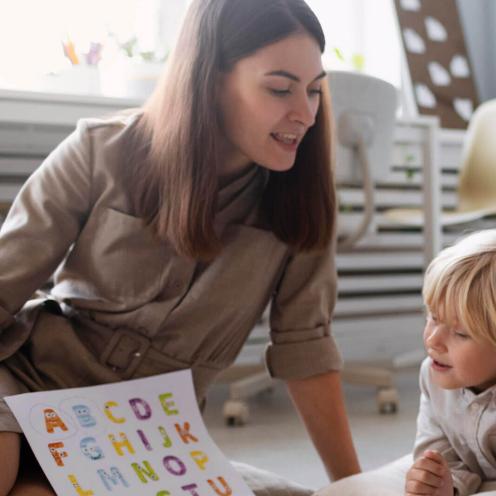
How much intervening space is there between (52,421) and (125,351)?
0.52 feet

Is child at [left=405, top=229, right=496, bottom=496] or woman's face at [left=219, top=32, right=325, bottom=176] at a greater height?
woman's face at [left=219, top=32, right=325, bottom=176]

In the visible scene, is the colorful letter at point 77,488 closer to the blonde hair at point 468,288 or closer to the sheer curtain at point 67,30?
the blonde hair at point 468,288

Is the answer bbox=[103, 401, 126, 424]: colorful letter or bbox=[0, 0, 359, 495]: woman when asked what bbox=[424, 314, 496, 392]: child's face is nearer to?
bbox=[0, 0, 359, 495]: woman

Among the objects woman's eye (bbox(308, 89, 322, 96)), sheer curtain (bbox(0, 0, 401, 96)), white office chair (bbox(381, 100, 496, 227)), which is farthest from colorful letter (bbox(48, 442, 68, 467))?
white office chair (bbox(381, 100, 496, 227))

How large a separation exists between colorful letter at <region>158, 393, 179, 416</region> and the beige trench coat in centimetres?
5

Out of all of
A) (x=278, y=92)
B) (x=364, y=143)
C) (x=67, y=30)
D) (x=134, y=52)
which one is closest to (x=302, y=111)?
(x=278, y=92)

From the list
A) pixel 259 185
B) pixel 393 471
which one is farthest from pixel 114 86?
pixel 393 471

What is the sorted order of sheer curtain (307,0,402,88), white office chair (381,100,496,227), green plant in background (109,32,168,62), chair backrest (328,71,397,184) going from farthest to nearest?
1. sheer curtain (307,0,402,88)
2. white office chair (381,100,496,227)
3. green plant in background (109,32,168,62)
4. chair backrest (328,71,397,184)

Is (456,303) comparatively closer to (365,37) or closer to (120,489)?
(120,489)

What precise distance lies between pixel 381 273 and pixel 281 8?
7.46 feet

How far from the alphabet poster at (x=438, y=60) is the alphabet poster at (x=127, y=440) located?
2581 mm

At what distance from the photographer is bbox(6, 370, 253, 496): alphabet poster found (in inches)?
40.7

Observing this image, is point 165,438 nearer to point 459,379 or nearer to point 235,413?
point 459,379

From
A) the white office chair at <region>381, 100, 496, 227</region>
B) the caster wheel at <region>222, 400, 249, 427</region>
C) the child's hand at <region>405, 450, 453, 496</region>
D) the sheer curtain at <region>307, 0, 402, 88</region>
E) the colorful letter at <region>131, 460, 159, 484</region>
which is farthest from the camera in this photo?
the sheer curtain at <region>307, 0, 402, 88</region>
